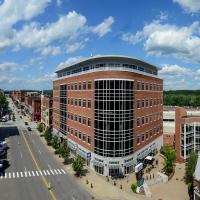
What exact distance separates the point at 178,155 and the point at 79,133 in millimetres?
26662

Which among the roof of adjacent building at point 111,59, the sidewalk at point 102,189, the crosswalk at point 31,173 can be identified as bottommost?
the sidewalk at point 102,189

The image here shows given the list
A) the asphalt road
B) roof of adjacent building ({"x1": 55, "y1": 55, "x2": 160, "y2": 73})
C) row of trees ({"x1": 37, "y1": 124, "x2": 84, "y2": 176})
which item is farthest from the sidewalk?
roof of adjacent building ({"x1": 55, "y1": 55, "x2": 160, "y2": 73})

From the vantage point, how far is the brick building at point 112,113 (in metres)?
65.1

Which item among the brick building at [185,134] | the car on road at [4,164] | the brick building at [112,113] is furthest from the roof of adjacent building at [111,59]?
the car on road at [4,164]

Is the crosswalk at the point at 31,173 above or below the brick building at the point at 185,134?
below

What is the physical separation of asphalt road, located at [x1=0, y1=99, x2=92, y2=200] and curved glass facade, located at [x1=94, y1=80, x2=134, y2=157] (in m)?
10.6

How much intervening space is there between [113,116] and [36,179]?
66.6 ft

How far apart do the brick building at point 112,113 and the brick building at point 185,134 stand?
759cm

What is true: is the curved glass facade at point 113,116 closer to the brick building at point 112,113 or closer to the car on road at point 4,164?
the brick building at point 112,113

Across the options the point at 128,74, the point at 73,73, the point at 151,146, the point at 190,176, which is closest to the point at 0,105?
the point at 73,73

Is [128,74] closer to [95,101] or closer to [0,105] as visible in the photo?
[95,101]

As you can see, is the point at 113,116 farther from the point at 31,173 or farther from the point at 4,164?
the point at 4,164

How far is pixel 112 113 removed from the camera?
64.8 metres

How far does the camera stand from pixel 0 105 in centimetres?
19175
